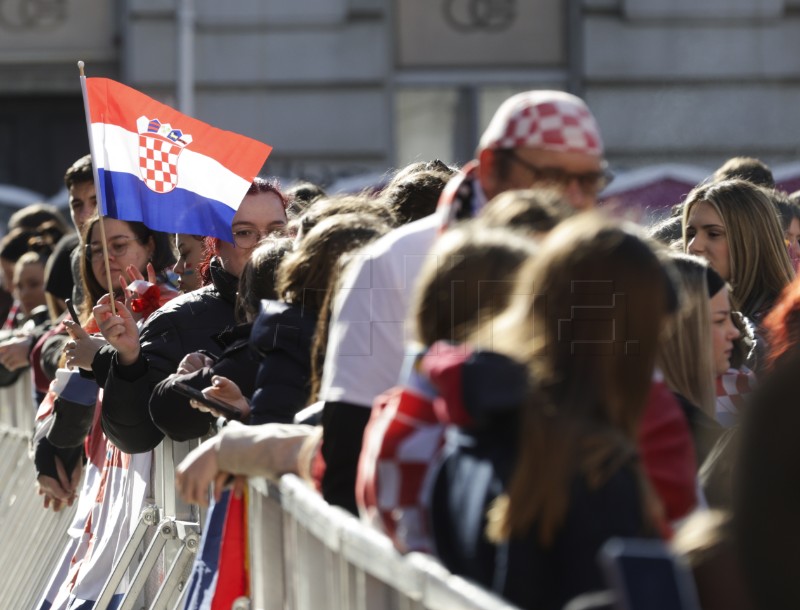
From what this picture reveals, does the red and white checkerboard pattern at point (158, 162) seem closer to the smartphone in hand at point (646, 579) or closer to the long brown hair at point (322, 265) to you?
the long brown hair at point (322, 265)

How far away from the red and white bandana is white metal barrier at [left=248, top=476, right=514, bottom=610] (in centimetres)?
82

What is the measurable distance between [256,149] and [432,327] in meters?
3.18

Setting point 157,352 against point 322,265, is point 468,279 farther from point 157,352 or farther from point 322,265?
point 157,352

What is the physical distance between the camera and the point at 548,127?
10.6ft

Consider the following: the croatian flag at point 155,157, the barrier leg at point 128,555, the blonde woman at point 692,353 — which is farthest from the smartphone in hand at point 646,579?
the croatian flag at point 155,157

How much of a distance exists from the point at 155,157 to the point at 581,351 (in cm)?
379

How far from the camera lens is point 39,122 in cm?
1541

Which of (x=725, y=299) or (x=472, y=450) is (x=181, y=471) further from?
(x=725, y=299)

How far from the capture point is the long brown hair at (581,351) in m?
2.29

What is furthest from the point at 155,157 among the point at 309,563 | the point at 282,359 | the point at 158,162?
the point at 309,563

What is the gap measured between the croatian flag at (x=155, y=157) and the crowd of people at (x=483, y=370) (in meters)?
0.15

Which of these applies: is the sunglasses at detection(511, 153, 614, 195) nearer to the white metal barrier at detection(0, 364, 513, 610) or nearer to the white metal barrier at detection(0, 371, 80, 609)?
the white metal barrier at detection(0, 364, 513, 610)

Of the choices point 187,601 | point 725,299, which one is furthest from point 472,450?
point 725,299

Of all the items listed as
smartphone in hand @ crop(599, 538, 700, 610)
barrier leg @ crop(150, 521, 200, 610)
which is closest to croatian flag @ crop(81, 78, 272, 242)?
barrier leg @ crop(150, 521, 200, 610)
